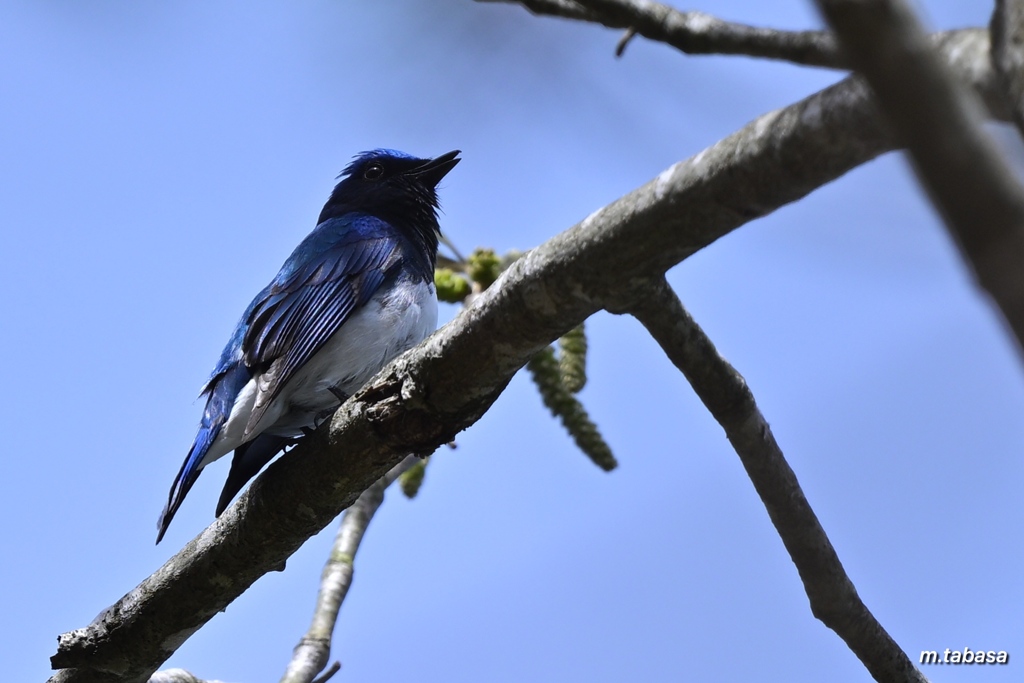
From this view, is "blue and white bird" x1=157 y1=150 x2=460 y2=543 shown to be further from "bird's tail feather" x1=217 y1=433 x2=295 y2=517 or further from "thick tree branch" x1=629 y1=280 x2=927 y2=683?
"thick tree branch" x1=629 y1=280 x2=927 y2=683

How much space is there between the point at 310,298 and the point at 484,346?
2093mm

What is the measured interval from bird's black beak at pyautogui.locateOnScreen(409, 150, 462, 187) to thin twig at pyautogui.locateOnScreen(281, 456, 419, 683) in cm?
197

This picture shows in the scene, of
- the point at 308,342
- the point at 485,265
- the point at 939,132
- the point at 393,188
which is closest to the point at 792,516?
the point at 485,265

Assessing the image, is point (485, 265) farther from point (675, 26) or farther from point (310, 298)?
point (675, 26)

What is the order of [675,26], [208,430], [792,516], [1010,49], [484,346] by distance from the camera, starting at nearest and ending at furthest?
[1010,49]
[675,26]
[484,346]
[792,516]
[208,430]

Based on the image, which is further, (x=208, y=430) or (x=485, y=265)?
(x=485, y=265)

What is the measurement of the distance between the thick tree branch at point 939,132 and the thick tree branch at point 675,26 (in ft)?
4.00

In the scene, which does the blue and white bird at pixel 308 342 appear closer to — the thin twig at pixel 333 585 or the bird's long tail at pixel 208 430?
the bird's long tail at pixel 208 430

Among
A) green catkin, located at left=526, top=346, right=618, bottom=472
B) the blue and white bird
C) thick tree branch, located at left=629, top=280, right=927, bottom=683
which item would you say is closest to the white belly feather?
the blue and white bird

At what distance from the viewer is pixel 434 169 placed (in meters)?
6.16

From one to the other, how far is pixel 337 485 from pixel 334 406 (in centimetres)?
144

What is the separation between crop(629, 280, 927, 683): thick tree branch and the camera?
128 inches

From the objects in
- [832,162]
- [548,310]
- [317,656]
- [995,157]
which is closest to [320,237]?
[317,656]

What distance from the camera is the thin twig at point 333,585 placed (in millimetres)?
4586
